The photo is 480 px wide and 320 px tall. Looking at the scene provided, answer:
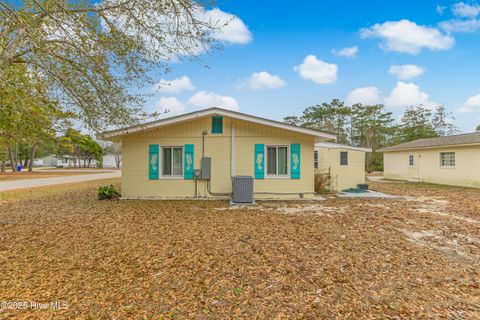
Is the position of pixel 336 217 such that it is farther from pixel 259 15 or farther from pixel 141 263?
pixel 259 15

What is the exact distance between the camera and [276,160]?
865 cm

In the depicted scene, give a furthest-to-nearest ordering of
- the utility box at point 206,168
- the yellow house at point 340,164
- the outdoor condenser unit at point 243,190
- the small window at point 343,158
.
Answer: the small window at point 343,158 → the yellow house at point 340,164 → the utility box at point 206,168 → the outdoor condenser unit at point 243,190

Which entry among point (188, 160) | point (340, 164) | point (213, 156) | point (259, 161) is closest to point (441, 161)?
point (340, 164)

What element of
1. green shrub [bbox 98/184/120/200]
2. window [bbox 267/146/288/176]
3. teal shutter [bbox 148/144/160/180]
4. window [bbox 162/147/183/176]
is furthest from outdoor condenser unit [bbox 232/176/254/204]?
green shrub [bbox 98/184/120/200]

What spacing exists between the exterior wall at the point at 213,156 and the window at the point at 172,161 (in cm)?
25

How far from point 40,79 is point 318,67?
16858 millimetres

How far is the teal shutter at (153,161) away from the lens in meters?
8.58

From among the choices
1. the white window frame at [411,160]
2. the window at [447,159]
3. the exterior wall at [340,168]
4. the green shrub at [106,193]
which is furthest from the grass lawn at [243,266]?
the white window frame at [411,160]

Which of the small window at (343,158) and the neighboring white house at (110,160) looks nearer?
the small window at (343,158)

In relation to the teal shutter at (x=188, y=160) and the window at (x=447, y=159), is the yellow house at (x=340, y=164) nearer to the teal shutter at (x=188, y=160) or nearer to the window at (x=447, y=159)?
the teal shutter at (x=188, y=160)

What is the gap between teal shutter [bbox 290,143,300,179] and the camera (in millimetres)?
8461

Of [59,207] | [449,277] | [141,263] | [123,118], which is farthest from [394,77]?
Answer: [59,207]

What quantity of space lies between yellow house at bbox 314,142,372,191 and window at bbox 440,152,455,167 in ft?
21.8

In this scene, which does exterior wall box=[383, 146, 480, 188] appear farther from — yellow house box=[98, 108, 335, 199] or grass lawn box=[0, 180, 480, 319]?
yellow house box=[98, 108, 335, 199]
